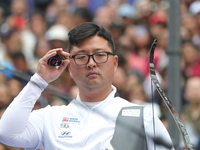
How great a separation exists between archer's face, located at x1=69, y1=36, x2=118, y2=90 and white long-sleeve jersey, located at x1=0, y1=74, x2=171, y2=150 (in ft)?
0.52

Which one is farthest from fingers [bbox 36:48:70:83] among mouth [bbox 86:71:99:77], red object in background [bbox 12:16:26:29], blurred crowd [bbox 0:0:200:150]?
red object in background [bbox 12:16:26:29]

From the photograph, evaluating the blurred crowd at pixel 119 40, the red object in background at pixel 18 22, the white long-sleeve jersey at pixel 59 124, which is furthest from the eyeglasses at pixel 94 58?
the red object in background at pixel 18 22

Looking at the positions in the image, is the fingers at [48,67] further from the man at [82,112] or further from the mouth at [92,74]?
the mouth at [92,74]

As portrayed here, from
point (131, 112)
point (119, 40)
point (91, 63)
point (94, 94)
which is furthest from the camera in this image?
point (119, 40)

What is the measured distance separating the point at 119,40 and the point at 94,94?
5.68m

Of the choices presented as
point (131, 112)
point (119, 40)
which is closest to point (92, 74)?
point (131, 112)

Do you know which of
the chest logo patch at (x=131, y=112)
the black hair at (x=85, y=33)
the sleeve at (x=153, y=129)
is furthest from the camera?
the black hair at (x=85, y=33)

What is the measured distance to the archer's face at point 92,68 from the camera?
14.8ft

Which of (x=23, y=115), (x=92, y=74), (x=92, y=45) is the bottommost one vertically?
(x=23, y=115)

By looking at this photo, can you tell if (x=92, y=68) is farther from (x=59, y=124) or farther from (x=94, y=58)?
(x=59, y=124)

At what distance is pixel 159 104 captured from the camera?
24.8 feet

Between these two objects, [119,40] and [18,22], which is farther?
[18,22]

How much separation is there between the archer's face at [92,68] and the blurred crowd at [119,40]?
2.09 m

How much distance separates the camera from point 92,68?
4504mm
